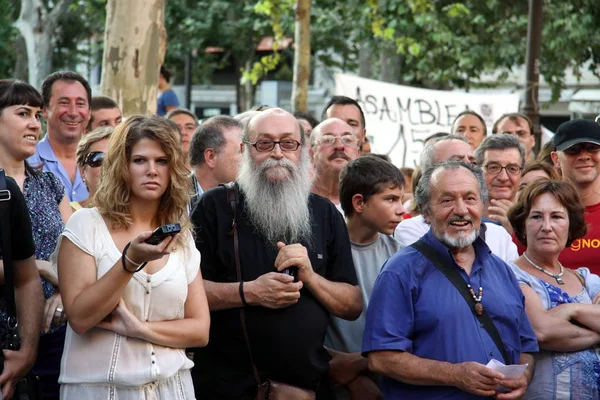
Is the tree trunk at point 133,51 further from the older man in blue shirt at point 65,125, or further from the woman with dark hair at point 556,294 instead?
the woman with dark hair at point 556,294

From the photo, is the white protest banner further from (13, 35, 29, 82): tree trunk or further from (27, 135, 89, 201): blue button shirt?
(13, 35, 29, 82): tree trunk

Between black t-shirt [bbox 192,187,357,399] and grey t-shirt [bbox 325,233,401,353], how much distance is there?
0.42m

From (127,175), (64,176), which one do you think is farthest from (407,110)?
(127,175)

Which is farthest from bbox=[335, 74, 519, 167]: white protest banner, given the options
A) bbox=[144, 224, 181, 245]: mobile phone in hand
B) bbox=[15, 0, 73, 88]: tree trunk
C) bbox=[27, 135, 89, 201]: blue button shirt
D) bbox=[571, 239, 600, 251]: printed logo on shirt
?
bbox=[15, 0, 73, 88]: tree trunk

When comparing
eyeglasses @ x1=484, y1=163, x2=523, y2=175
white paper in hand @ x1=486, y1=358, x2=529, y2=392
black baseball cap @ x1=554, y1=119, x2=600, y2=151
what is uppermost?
black baseball cap @ x1=554, y1=119, x2=600, y2=151

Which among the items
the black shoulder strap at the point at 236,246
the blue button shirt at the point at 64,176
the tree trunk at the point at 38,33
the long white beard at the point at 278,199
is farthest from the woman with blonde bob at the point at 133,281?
the tree trunk at the point at 38,33

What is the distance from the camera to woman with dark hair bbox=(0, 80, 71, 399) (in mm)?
5336

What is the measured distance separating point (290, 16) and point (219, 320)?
21443mm

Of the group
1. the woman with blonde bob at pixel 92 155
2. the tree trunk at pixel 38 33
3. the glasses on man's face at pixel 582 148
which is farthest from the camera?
the tree trunk at pixel 38 33

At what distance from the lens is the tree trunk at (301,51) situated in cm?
1578

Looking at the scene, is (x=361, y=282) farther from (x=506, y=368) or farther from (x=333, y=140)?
(x=333, y=140)

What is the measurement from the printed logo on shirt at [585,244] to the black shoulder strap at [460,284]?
1488 millimetres

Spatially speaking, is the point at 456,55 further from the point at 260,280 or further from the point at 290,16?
the point at 260,280

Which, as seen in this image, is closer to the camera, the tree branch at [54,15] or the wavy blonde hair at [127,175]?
the wavy blonde hair at [127,175]
